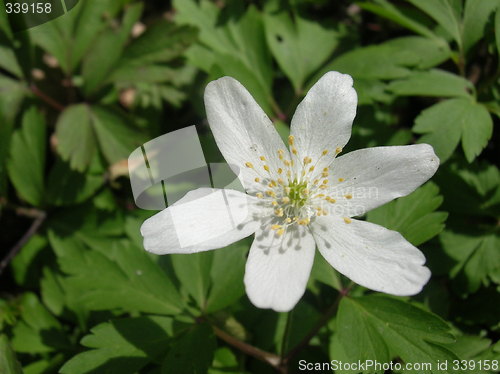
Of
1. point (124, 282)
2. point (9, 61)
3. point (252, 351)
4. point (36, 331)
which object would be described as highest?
point (9, 61)

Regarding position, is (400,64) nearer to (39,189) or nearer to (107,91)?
(107,91)

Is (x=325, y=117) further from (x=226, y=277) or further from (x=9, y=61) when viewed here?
(x=9, y=61)

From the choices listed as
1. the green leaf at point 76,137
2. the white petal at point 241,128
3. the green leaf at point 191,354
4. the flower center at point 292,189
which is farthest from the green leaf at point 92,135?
the green leaf at point 191,354

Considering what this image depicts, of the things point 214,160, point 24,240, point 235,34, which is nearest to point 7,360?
point 24,240

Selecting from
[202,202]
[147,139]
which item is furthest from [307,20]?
[202,202]

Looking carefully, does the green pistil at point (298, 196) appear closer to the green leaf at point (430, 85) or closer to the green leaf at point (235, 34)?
the green leaf at point (430, 85)

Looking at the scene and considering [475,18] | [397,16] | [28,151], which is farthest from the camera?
Result: [28,151]
